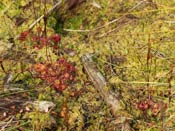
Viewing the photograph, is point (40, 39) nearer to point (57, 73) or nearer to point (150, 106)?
point (57, 73)

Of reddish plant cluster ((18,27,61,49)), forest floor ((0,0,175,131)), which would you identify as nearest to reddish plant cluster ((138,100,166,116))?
forest floor ((0,0,175,131))

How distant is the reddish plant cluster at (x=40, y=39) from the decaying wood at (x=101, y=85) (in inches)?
14.8

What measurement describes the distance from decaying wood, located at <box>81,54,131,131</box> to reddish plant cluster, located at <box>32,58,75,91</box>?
0.52 ft

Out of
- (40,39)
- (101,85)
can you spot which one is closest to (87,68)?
(101,85)

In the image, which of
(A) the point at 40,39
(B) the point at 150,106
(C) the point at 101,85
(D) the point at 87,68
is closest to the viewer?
(B) the point at 150,106

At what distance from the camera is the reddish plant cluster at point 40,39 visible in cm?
340

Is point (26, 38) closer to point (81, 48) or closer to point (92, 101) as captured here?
point (81, 48)

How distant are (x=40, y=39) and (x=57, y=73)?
535mm

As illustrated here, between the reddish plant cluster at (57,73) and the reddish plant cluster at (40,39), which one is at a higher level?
the reddish plant cluster at (40,39)

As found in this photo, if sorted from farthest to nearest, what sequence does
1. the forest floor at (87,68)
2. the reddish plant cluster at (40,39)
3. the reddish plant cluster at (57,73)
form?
1. the reddish plant cluster at (40,39)
2. the reddish plant cluster at (57,73)
3. the forest floor at (87,68)

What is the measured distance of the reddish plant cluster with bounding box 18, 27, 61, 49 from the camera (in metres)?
3.40

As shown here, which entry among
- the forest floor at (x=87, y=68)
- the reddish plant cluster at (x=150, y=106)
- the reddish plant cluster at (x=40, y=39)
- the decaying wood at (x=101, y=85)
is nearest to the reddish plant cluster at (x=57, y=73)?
the forest floor at (x=87, y=68)

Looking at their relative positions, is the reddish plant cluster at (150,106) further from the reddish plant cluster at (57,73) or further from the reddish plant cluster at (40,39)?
the reddish plant cluster at (40,39)

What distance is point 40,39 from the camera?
343 centimetres
